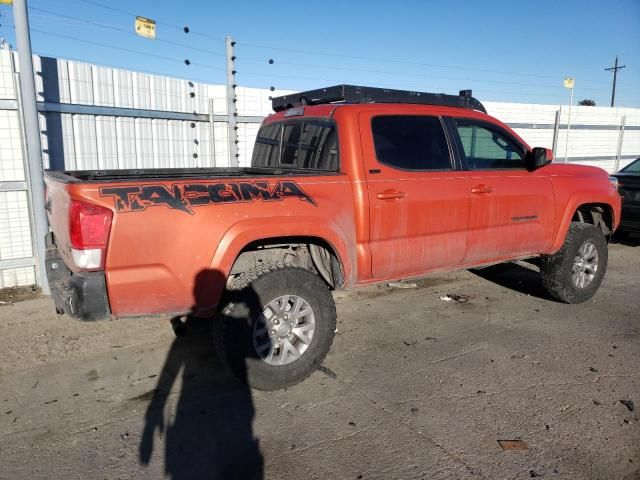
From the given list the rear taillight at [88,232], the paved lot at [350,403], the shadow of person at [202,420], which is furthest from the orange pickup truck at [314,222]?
the paved lot at [350,403]

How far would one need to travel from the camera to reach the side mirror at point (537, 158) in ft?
15.4

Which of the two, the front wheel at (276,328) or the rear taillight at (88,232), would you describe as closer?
the rear taillight at (88,232)

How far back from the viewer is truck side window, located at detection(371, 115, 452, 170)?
4.00 metres

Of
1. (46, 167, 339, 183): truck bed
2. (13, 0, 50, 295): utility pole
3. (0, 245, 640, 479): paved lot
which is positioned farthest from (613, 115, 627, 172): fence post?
(13, 0, 50, 295): utility pole

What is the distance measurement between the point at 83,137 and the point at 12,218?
128cm

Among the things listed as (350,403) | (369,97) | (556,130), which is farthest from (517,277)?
(556,130)

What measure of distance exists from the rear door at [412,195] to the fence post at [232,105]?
4012mm

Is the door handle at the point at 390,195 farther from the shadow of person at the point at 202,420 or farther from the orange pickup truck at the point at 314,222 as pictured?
the shadow of person at the point at 202,420

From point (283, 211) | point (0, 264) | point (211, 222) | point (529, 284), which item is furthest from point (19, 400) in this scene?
point (529, 284)

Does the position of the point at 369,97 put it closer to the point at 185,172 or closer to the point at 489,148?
the point at 489,148

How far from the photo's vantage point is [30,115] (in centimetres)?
514

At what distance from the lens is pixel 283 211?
3.39 metres

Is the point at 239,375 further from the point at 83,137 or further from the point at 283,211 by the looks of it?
the point at 83,137

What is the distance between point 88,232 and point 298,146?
2097 mm
